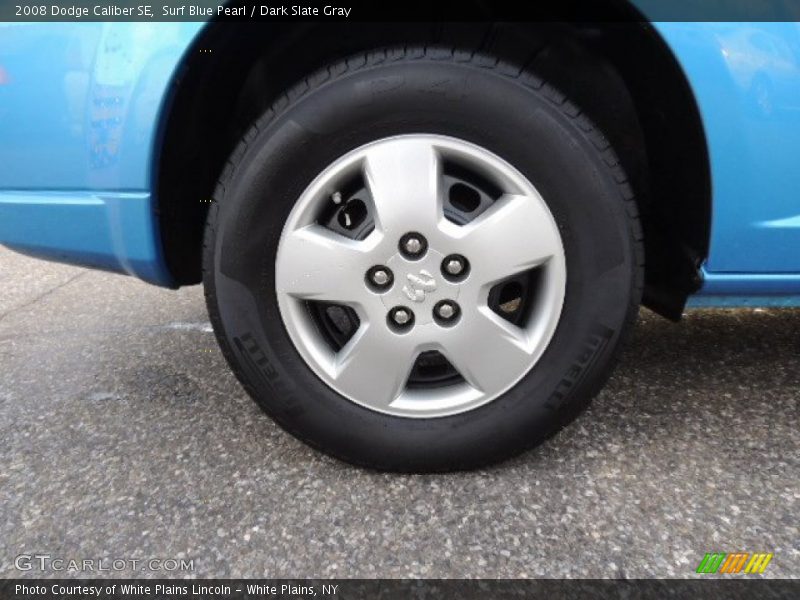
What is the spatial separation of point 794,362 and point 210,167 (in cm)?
178

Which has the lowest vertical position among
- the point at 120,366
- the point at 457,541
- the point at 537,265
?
the point at 120,366

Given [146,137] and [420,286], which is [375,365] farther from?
[146,137]

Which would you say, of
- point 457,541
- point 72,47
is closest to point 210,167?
point 72,47

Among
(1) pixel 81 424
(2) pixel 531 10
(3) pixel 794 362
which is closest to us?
(2) pixel 531 10

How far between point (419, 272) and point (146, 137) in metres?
0.62

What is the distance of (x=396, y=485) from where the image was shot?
→ 1.38m

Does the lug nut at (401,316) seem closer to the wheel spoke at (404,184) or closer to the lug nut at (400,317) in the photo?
the lug nut at (400,317)

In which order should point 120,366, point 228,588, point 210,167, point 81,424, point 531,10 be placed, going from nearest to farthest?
point 228,588 < point 531,10 < point 210,167 < point 81,424 < point 120,366

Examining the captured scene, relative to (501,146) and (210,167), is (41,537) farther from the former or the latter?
(501,146)

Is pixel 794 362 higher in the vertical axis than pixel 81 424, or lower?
higher

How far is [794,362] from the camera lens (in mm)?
1923

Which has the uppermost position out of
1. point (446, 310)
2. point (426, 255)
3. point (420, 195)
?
point (420, 195)

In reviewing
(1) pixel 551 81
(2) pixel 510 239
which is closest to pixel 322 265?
(2) pixel 510 239

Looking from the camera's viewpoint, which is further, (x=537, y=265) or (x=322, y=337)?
(x=322, y=337)
